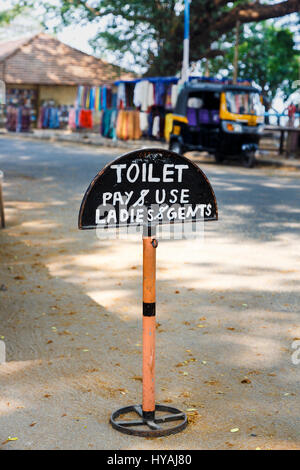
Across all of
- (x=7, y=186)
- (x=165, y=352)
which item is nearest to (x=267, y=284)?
(x=165, y=352)

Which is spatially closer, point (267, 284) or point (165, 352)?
point (165, 352)

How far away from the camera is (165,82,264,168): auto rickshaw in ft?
65.3

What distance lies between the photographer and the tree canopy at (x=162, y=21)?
98.5 feet

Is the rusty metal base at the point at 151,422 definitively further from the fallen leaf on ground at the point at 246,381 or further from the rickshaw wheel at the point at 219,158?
the rickshaw wheel at the point at 219,158

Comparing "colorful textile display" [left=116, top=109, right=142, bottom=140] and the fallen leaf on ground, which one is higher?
"colorful textile display" [left=116, top=109, right=142, bottom=140]

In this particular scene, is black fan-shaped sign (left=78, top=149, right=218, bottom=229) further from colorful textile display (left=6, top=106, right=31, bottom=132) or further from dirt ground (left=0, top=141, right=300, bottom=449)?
colorful textile display (left=6, top=106, right=31, bottom=132)

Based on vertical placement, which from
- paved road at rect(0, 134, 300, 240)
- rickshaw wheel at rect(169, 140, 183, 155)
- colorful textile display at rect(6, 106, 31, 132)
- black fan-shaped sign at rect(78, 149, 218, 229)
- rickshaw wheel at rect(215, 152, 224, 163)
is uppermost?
colorful textile display at rect(6, 106, 31, 132)

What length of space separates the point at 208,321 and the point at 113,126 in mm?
24025

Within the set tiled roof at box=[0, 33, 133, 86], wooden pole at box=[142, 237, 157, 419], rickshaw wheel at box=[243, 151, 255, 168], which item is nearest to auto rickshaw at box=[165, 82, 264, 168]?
rickshaw wheel at box=[243, 151, 255, 168]

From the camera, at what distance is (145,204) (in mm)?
3984

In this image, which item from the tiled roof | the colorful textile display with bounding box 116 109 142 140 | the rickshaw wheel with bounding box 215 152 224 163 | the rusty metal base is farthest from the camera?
the tiled roof

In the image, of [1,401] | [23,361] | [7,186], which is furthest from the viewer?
[7,186]

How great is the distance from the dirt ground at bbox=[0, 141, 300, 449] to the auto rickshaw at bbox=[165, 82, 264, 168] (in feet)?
34.0

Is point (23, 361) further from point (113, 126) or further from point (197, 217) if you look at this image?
point (113, 126)
